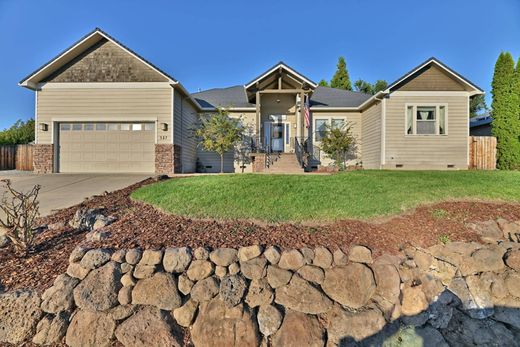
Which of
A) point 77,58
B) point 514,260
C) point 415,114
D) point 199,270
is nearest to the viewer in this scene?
point 199,270

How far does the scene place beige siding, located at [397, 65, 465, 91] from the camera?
1353cm

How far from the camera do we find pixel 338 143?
14938 millimetres

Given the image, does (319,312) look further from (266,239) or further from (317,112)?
(317,112)

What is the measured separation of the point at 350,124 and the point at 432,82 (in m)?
4.30

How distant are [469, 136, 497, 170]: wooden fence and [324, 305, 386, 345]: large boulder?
13.3m

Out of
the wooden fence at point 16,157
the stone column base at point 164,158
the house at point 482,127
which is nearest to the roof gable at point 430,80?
the house at point 482,127

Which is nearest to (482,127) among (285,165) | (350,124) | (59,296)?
(350,124)

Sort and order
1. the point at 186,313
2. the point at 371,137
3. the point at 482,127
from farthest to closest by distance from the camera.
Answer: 1. the point at 482,127
2. the point at 371,137
3. the point at 186,313

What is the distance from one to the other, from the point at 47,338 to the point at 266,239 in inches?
112

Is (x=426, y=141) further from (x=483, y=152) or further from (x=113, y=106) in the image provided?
(x=113, y=106)

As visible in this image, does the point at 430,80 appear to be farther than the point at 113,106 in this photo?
Yes

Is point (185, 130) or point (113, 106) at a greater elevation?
point (113, 106)

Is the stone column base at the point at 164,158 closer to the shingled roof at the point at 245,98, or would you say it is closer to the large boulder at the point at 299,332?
the shingled roof at the point at 245,98

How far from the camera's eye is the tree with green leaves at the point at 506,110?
13477 mm
